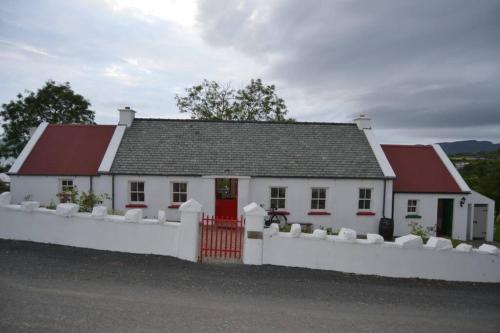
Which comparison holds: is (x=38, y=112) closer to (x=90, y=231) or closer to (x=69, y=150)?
(x=69, y=150)

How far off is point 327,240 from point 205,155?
9.13 metres

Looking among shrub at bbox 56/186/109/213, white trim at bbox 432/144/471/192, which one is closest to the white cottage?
white trim at bbox 432/144/471/192

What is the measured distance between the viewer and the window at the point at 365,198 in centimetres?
1673

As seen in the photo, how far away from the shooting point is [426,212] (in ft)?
55.9

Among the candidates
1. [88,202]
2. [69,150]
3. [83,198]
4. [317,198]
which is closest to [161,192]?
[88,202]

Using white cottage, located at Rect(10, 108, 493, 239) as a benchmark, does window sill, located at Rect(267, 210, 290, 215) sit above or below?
below

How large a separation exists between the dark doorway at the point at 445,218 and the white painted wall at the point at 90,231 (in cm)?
1488

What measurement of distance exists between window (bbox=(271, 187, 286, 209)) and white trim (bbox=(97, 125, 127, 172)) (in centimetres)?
821

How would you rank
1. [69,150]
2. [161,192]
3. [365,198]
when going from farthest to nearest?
[69,150], [365,198], [161,192]

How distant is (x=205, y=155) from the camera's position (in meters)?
17.0

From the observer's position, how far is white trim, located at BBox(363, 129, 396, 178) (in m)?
16.4

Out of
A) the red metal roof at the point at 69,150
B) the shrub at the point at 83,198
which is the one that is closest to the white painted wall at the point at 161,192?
the shrub at the point at 83,198

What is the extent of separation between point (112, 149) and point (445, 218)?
18.2m

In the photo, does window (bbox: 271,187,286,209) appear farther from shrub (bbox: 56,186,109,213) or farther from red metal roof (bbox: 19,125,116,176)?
red metal roof (bbox: 19,125,116,176)
